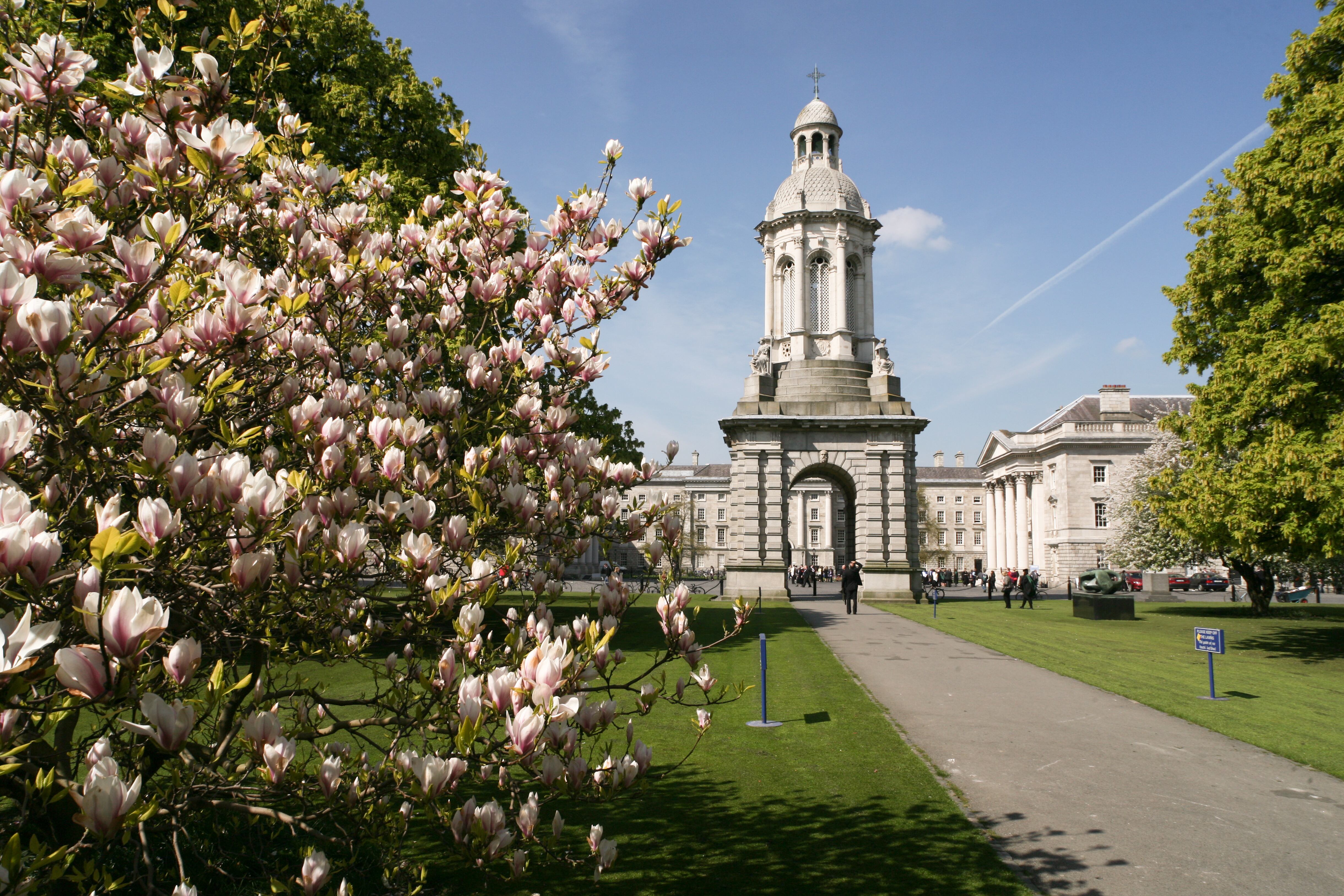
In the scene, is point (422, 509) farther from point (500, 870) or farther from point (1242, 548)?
point (1242, 548)

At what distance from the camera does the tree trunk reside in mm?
33906

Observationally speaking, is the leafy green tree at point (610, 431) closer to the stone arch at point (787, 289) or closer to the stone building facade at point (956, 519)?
the stone arch at point (787, 289)

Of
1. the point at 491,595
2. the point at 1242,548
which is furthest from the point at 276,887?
the point at 1242,548

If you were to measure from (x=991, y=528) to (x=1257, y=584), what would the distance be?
57395 millimetres

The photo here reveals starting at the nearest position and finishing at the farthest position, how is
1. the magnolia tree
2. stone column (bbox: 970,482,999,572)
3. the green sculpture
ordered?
the magnolia tree, the green sculpture, stone column (bbox: 970,482,999,572)

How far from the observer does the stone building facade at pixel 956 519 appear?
11012 cm

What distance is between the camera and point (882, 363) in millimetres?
38844

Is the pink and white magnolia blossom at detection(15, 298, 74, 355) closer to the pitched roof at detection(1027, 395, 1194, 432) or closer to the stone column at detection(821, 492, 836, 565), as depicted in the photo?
the pitched roof at detection(1027, 395, 1194, 432)

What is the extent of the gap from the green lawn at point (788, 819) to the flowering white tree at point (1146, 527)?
27.7 meters

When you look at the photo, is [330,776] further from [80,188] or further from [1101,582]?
[1101,582]

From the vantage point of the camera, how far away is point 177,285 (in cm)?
274

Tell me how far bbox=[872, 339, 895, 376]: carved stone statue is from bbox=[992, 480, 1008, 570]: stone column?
52.5 meters

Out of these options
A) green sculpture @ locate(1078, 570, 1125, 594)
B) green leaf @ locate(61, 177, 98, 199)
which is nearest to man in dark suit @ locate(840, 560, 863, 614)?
green sculpture @ locate(1078, 570, 1125, 594)

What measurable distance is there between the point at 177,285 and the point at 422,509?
130 cm
